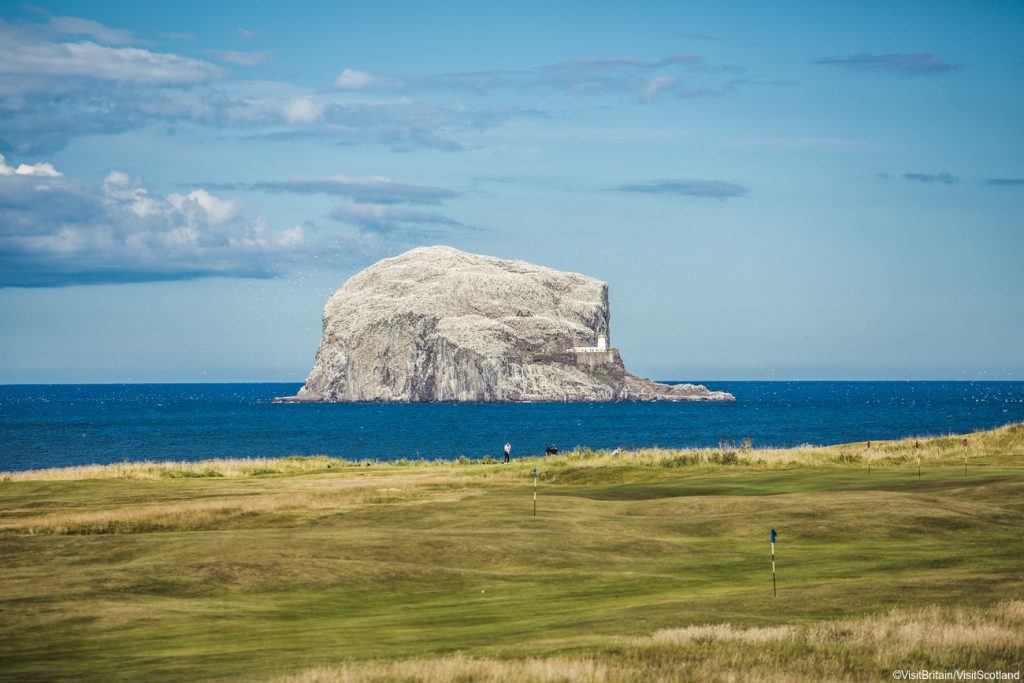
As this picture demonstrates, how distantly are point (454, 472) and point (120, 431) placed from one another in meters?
122

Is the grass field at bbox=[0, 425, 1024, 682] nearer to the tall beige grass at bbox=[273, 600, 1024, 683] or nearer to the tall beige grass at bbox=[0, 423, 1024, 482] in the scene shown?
the tall beige grass at bbox=[273, 600, 1024, 683]

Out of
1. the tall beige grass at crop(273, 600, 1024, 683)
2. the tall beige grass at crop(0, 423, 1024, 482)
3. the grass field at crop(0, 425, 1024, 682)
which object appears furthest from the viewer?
the tall beige grass at crop(0, 423, 1024, 482)

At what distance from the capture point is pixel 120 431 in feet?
599

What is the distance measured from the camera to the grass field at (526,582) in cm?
2138

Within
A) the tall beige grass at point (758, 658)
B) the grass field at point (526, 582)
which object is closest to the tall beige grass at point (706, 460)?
the grass field at point (526, 582)

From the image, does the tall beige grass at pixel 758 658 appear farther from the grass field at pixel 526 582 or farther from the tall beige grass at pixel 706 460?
→ the tall beige grass at pixel 706 460

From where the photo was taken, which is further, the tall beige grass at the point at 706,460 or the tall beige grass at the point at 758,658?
the tall beige grass at the point at 706,460

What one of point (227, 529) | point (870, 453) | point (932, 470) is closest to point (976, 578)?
point (227, 529)

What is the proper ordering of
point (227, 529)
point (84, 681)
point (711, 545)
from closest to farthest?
point (84, 681) → point (711, 545) → point (227, 529)

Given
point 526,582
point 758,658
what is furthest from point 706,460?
point 758,658

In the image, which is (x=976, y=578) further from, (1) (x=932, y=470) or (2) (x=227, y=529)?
(1) (x=932, y=470)

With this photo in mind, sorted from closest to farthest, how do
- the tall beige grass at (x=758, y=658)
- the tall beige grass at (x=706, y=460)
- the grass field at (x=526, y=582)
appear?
the tall beige grass at (x=758, y=658)
the grass field at (x=526, y=582)
the tall beige grass at (x=706, y=460)

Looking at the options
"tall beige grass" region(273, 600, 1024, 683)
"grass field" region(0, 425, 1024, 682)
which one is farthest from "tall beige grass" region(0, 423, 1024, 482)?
"tall beige grass" region(273, 600, 1024, 683)

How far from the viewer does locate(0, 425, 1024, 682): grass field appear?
70.1 feet
